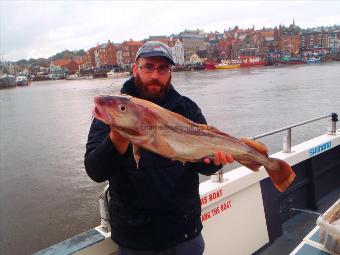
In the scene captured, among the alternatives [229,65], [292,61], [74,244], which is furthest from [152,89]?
[292,61]

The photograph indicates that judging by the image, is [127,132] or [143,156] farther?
[143,156]

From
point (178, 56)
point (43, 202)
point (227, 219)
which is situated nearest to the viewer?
point (227, 219)

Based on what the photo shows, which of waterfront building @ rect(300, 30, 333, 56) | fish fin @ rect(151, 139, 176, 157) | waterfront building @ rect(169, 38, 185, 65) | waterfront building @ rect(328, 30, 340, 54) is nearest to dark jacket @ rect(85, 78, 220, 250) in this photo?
fish fin @ rect(151, 139, 176, 157)

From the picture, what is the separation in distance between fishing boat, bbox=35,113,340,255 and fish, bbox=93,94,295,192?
3.32 ft

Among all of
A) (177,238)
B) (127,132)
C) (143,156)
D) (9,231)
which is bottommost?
(9,231)

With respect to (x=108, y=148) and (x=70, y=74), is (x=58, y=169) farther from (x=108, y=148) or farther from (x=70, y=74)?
(x=70, y=74)

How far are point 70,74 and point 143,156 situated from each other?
180 meters

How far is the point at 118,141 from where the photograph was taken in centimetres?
216

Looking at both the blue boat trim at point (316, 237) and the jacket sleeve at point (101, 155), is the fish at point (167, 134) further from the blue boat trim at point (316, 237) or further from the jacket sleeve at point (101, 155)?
the blue boat trim at point (316, 237)

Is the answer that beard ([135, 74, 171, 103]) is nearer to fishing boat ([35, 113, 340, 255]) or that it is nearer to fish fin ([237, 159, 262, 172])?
fish fin ([237, 159, 262, 172])

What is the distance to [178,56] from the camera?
142625mm

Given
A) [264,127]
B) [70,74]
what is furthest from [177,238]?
[70,74]

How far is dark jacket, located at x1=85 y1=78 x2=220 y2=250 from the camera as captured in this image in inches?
94.3

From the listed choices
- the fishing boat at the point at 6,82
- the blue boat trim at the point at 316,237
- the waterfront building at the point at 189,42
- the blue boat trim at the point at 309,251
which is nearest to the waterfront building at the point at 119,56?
the waterfront building at the point at 189,42
